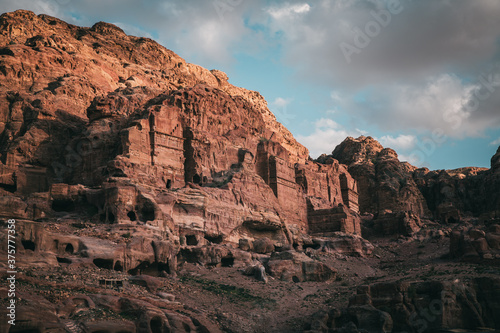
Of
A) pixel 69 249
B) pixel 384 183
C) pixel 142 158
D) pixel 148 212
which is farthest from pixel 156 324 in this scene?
pixel 384 183

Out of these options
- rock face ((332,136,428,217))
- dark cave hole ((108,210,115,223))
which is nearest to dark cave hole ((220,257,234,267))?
dark cave hole ((108,210,115,223))

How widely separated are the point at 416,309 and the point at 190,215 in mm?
26636

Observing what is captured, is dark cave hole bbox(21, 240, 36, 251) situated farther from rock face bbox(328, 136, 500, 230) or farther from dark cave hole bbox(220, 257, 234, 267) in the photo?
rock face bbox(328, 136, 500, 230)

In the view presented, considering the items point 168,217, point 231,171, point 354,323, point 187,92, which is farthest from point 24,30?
point 354,323

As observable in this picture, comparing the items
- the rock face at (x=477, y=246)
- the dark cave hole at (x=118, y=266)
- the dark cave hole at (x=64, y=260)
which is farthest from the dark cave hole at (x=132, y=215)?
the rock face at (x=477, y=246)

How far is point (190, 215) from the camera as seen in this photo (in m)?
65.2

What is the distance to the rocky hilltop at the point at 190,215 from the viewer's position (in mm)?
45031

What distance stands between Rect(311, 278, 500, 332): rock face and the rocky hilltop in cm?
14

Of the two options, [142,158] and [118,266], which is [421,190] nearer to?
[142,158]

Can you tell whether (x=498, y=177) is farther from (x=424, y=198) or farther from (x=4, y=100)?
(x=4, y=100)

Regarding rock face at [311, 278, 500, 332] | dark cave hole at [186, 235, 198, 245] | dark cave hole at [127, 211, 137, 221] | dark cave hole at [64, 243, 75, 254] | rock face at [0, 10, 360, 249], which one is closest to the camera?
rock face at [311, 278, 500, 332]

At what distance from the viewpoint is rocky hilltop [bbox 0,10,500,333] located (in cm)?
4503

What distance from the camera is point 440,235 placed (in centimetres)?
8481

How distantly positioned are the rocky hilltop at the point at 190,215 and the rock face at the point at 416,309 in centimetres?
14
